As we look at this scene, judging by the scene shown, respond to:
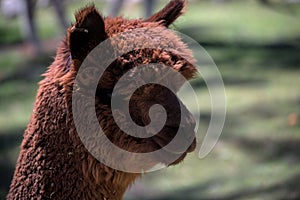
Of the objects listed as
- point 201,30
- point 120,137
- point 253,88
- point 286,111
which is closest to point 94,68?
point 120,137

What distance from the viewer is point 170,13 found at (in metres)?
2.90

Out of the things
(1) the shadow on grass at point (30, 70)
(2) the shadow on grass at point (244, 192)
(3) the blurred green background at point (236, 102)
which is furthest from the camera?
(1) the shadow on grass at point (30, 70)

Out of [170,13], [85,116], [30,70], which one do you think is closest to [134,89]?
[85,116]

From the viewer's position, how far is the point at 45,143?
264 cm

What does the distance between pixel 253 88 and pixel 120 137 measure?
805 centimetres

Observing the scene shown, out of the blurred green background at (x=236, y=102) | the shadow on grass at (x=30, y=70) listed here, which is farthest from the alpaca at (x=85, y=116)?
the shadow on grass at (x=30, y=70)

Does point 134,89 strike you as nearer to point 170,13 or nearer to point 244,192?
point 170,13

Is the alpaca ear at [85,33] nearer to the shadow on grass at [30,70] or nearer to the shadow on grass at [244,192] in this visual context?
the shadow on grass at [244,192]

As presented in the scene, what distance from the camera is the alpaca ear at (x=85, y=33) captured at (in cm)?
249

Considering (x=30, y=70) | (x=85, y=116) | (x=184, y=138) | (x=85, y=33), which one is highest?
(x=85, y=33)

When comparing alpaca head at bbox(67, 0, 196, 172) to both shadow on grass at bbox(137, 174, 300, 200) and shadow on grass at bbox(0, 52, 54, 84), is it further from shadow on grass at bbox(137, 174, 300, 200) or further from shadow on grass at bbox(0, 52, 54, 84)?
shadow on grass at bbox(0, 52, 54, 84)

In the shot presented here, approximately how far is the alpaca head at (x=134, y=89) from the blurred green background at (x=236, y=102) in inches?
15.6

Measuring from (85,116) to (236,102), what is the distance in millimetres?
7443

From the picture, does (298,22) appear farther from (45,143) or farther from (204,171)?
(45,143)
